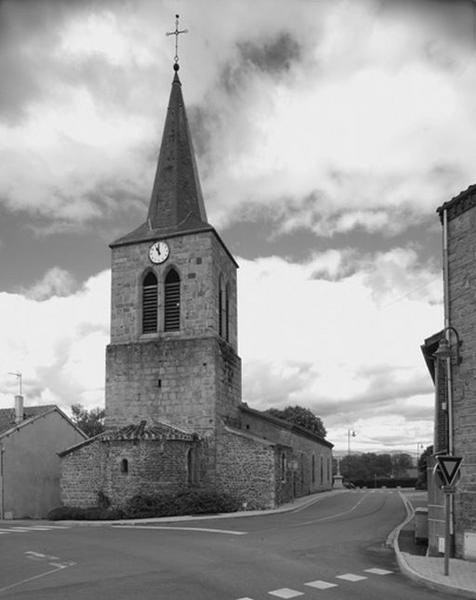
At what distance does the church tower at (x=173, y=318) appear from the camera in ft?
93.7

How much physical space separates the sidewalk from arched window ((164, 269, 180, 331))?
58.3 feet

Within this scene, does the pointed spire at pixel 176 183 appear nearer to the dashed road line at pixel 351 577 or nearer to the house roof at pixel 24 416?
the house roof at pixel 24 416

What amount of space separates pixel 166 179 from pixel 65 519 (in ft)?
56.5

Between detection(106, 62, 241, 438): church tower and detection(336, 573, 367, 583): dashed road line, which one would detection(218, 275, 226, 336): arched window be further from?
detection(336, 573, 367, 583): dashed road line

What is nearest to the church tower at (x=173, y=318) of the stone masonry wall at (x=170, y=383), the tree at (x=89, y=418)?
the stone masonry wall at (x=170, y=383)

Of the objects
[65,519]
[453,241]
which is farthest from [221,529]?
[453,241]

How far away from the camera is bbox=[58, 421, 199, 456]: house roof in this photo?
2475cm

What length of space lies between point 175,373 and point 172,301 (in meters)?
3.59

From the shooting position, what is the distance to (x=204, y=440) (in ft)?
90.8

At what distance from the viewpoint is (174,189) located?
106 feet

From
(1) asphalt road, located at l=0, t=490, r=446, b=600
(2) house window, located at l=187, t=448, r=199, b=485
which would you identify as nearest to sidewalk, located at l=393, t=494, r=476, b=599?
(1) asphalt road, located at l=0, t=490, r=446, b=600

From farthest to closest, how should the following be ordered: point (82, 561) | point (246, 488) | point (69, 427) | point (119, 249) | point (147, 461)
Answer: point (69, 427)
point (119, 249)
point (246, 488)
point (147, 461)
point (82, 561)

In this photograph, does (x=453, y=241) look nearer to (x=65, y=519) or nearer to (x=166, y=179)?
(x=65, y=519)

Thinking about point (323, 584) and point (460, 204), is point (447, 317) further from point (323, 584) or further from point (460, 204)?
point (323, 584)
